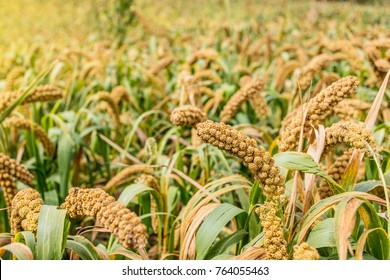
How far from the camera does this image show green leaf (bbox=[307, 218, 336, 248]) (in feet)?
4.33

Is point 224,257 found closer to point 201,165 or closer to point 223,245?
point 223,245

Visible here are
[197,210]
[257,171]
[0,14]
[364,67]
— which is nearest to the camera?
[257,171]

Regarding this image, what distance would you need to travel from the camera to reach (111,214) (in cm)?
114

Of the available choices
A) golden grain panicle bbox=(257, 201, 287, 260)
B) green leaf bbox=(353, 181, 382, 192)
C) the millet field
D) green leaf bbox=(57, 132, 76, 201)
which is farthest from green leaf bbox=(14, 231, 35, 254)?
green leaf bbox=(57, 132, 76, 201)

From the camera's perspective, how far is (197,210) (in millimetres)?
1599

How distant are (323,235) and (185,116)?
1.85 ft

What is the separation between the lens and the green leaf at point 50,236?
4.23 ft

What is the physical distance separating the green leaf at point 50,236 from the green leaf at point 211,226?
15.4 inches

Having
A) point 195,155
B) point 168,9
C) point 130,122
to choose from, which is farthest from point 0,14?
point 195,155

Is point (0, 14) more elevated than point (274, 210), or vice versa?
point (0, 14)

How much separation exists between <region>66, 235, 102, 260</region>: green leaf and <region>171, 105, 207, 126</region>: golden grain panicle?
0.45 m

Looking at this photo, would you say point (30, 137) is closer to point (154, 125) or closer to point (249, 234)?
point (154, 125)

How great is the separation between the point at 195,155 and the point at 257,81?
52 cm

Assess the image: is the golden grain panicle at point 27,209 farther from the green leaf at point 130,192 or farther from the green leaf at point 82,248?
the green leaf at point 130,192
